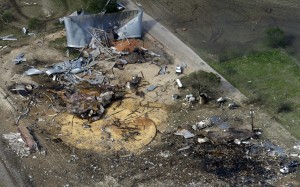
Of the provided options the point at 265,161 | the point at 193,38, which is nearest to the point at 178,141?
the point at 265,161

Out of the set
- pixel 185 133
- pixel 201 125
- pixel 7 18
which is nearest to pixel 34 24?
pixel 7 18

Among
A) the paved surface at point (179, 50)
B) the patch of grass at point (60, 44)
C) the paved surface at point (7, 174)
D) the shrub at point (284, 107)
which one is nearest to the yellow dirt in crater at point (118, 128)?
the paved surface at point (7, 174)

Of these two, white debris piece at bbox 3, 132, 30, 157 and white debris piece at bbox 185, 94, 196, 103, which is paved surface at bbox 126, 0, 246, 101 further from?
white debris piece at bbox 3, 132, 30, 157

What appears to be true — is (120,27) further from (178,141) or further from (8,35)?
(178,141)

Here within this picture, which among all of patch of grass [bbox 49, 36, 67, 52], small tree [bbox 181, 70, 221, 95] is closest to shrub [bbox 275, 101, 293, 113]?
small tree [bbox 181, 70, 221, 95]

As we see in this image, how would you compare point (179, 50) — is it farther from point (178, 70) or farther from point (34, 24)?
point (34, 24)

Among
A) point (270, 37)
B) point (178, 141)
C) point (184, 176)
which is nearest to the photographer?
point (184, 176)
